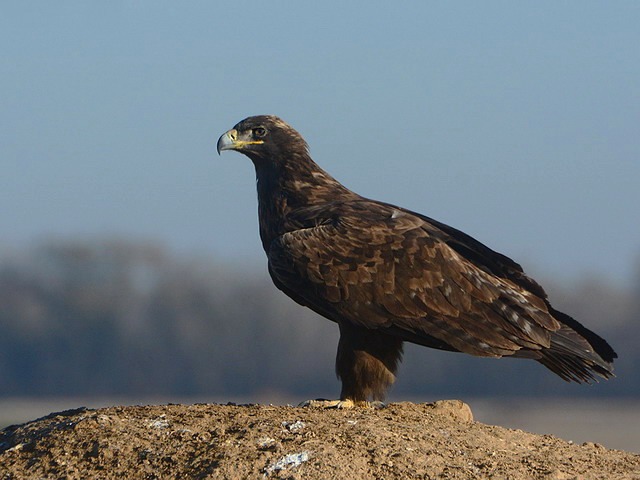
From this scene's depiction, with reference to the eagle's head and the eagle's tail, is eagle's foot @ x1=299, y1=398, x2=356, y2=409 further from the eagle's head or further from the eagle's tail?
the eagle's head

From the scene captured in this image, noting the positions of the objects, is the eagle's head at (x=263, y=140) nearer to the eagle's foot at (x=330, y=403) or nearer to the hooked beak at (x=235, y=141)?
the hooked beak at (x=235, y=141)

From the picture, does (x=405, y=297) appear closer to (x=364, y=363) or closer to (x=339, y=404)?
(x=364, y=363)

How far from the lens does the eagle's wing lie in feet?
30.5

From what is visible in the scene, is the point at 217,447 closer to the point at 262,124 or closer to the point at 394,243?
the point at 394,243

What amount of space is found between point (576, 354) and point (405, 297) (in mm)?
1564

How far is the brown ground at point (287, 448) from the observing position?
721 centimetres

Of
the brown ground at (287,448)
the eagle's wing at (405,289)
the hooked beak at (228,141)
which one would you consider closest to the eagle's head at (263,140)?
the hooked beak at (228,141)

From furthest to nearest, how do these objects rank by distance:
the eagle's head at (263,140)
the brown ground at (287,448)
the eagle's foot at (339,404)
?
the eagle's head at (263,140) < the eagle's foot at (339,404) < the brown ground at (287,448)

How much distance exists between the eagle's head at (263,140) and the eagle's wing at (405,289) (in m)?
1.43

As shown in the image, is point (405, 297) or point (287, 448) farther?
point (405, 297)

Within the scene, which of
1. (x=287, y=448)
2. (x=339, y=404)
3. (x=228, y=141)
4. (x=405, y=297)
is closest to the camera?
(x=287, y=448)

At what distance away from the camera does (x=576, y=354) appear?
30.6 feet

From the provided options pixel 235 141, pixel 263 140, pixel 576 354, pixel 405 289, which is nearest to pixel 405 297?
pixel 405 289

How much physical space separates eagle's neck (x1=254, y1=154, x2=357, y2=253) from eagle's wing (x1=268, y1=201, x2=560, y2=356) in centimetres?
51
